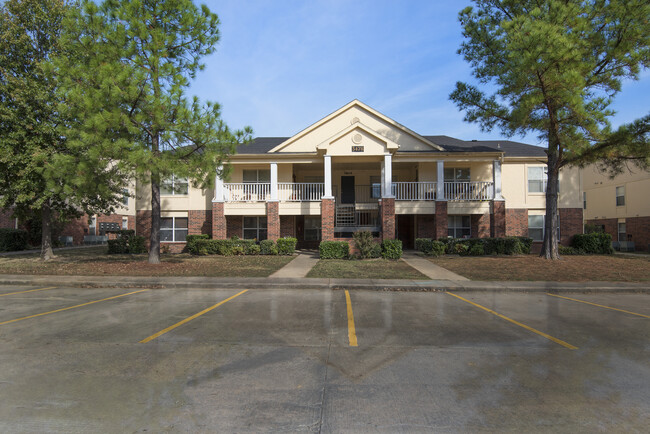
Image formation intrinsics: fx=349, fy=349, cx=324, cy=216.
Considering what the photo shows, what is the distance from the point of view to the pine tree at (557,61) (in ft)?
42.9

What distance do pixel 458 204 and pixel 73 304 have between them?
18987 mm

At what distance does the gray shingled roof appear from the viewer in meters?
22.0

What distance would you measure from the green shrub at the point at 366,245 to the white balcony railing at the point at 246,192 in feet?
22.8

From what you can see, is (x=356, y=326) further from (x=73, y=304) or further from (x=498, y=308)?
(x=73, y=304)

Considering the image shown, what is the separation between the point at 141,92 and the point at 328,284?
928 centimetres

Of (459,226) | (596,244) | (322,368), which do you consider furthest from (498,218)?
(322,368)

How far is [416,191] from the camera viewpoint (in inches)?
870

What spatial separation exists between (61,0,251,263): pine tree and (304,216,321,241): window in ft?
36.7

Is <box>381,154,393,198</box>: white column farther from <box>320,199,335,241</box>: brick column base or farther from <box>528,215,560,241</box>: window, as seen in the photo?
<box>528,215,560,241</box>: window

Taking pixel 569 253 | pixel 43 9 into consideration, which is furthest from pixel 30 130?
pixel 569 253

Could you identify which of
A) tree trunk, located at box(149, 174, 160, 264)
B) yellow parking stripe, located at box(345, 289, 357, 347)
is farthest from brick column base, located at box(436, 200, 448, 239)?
tree trunk, located at box(149, 174, 160, 264)

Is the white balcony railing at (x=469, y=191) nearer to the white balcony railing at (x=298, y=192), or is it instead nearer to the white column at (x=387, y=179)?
the white column at (x=387, y=179)

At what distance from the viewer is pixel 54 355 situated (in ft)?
15.9

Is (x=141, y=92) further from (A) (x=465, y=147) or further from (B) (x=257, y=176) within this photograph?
(A) (x=465, y=147)
